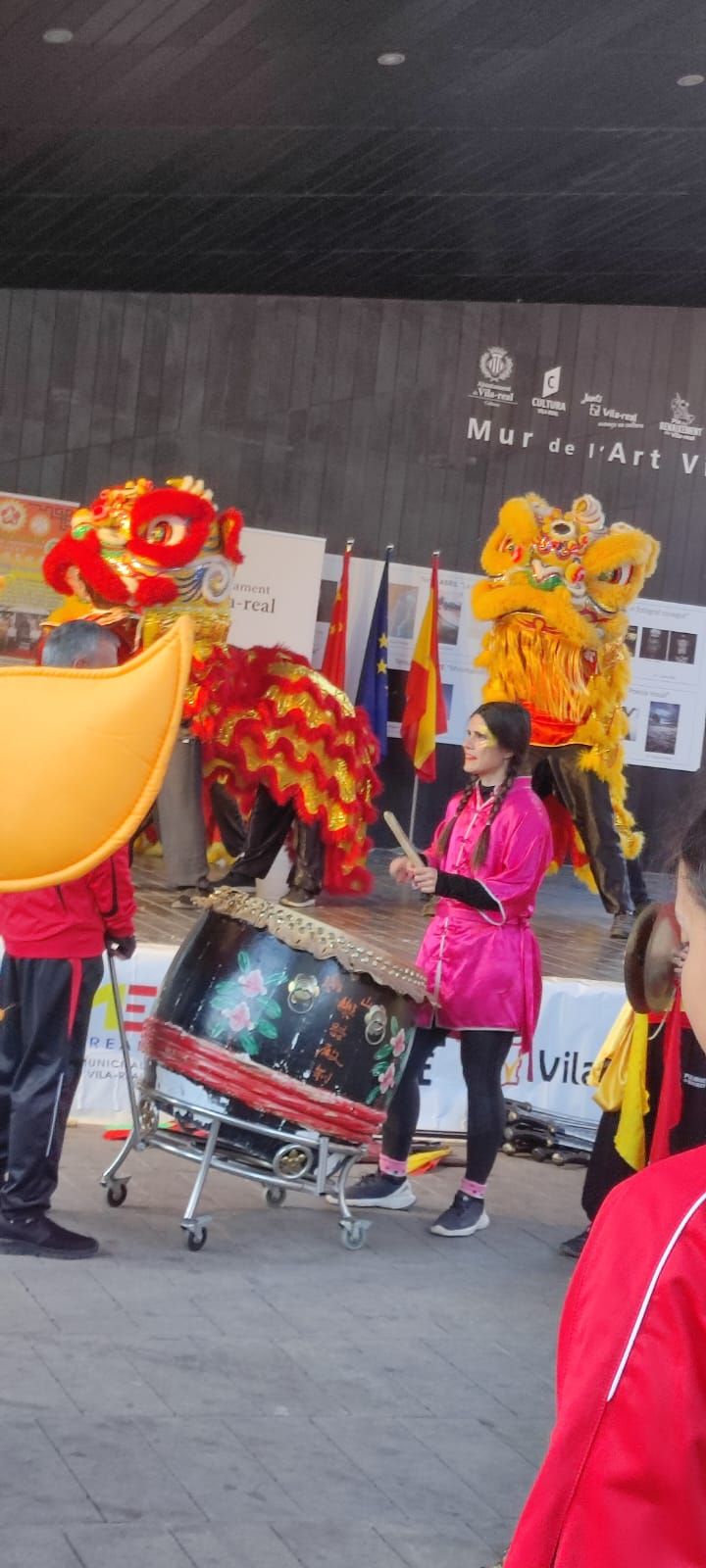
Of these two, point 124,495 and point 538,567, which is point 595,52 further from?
point 124,495

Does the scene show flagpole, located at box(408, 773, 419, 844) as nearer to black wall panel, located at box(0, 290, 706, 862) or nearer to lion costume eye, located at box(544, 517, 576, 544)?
black wall panel, located at box(0, 290, 706, 862)

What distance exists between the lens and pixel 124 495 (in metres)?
6.07

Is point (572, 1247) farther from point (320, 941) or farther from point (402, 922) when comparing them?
point (402, 922)

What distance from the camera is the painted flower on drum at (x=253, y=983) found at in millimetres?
3672

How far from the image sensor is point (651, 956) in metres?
2.68

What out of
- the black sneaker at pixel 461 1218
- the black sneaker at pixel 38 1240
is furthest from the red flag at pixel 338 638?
the black sneaker at pixel 38 1240

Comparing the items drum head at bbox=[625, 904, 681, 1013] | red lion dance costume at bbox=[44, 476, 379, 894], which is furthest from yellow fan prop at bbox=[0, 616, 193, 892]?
red lion dance costume at bbox=[44, 476, 379, 894]

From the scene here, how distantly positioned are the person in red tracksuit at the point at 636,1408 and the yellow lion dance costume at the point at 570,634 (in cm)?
747

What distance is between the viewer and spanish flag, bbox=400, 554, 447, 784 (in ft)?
35.3

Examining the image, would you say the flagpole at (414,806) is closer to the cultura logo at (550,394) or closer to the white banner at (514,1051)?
the cultura logo at (550,394)

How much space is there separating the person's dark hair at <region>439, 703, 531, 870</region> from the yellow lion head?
4620 millimetres

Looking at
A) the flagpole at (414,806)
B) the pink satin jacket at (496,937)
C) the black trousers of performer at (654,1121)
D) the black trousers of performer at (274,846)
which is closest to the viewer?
the black trousers of performer at (654,1121)

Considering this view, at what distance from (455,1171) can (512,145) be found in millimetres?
5918

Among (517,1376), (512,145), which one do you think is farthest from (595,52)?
(517,1376)
